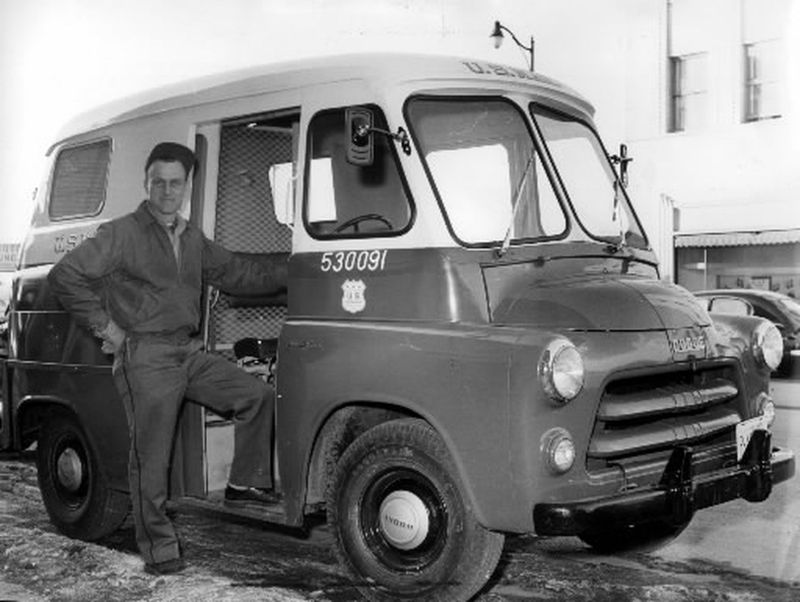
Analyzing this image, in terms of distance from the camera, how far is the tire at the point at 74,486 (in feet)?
19.0

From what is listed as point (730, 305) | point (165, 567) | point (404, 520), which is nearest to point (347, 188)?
point (404, 520)

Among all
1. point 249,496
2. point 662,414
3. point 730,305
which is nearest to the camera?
point 662,414

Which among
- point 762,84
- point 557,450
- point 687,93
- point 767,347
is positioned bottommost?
point 557,450

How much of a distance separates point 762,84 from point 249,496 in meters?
6.08

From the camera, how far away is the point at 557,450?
4043 mm

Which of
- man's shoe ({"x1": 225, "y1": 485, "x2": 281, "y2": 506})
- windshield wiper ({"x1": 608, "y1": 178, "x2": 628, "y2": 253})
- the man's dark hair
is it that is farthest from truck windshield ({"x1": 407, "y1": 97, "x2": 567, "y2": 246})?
man's shoe ({"x1": 225, "y1": 485, "x2": 281, "y2": 506})

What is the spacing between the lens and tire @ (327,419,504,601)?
4246 millimetres

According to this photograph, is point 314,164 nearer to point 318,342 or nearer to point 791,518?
point 318,342

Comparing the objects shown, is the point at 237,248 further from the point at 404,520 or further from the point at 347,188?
the point at 404,520

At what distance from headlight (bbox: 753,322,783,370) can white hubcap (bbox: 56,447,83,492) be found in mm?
3682

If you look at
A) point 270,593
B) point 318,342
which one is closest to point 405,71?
point 318,342

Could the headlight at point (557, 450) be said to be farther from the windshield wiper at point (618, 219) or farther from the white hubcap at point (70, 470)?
the white hubcap at point (70, 470)

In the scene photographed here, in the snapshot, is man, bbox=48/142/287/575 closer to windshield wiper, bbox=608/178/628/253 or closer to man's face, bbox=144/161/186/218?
man's face, bbox=144/161/186/218

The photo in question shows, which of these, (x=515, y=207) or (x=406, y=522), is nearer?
(x=406, y=522)
